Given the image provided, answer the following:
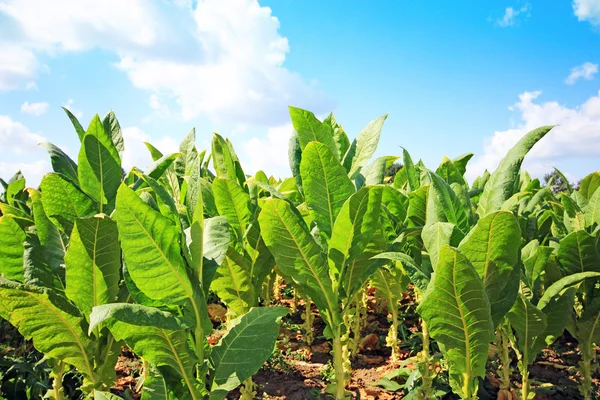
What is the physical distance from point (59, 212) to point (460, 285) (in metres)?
1.77

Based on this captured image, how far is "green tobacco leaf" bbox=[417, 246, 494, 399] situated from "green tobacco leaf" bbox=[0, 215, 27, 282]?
6.14ft

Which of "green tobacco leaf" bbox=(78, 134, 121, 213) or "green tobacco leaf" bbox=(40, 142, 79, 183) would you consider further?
"green tobacco leaf" bbox=(40, 142, 79, 183)

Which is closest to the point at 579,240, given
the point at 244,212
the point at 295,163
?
the point at 295,163

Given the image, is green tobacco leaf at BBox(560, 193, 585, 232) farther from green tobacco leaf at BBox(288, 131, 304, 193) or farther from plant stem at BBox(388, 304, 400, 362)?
green tobacco leaf at BBox(288, 131, 304, 193)

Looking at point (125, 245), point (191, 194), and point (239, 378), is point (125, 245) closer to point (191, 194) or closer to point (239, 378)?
point (191, 194)


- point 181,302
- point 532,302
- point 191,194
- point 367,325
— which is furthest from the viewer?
point 367,325

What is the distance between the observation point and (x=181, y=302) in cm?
187

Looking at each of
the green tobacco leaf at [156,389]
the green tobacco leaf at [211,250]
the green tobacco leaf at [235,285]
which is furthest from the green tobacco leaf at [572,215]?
the green tobacco leaf at [156,389]

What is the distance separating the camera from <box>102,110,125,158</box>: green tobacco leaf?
8.56 feet

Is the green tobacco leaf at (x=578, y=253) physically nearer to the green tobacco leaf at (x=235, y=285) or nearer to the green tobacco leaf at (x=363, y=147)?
the green tobacco leaf at (x=363, y=147)

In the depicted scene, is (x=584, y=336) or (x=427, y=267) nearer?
(x=427, y=267)

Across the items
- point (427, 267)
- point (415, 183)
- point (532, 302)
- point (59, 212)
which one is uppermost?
point (415, 183)

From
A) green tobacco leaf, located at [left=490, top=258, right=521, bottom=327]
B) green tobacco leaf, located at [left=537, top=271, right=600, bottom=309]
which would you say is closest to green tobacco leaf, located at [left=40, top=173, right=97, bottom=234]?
Result: green tobacco leaf, located at [left=490, top=258, right=521, bottom=327]

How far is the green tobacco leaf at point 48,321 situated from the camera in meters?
1.98
